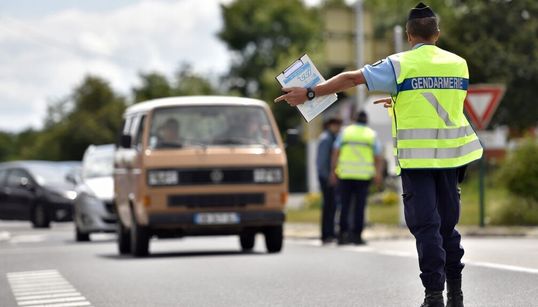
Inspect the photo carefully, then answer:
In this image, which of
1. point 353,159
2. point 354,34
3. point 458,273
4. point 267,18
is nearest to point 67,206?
point 354,34

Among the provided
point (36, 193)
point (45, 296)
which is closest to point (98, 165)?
point (36, 193)

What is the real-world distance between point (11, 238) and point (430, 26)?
19563 mm

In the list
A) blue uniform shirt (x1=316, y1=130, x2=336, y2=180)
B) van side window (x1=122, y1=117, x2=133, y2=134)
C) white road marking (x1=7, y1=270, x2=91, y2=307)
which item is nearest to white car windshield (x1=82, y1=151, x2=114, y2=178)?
van side window (x1=122, y1=117, x2=133, y2=134)

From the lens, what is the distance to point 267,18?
91.5 meters

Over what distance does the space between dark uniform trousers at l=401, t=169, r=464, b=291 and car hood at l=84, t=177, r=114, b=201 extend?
15.5 metres

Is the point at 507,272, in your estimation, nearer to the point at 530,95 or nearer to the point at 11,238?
the point at 11,238

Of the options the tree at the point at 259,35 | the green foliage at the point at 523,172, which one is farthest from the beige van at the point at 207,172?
the tree at the point at 259,35

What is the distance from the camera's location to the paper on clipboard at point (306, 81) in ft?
28.1

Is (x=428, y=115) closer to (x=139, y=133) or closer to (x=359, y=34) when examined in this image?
(x=139, y=133)

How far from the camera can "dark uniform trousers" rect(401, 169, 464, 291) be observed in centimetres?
843

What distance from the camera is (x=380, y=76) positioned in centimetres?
839

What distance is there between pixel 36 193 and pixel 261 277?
1930 cm

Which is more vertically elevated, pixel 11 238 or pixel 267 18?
pixel 267 18

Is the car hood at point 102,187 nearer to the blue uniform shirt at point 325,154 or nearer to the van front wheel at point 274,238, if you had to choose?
the blue uniform shirt at point 325,154
